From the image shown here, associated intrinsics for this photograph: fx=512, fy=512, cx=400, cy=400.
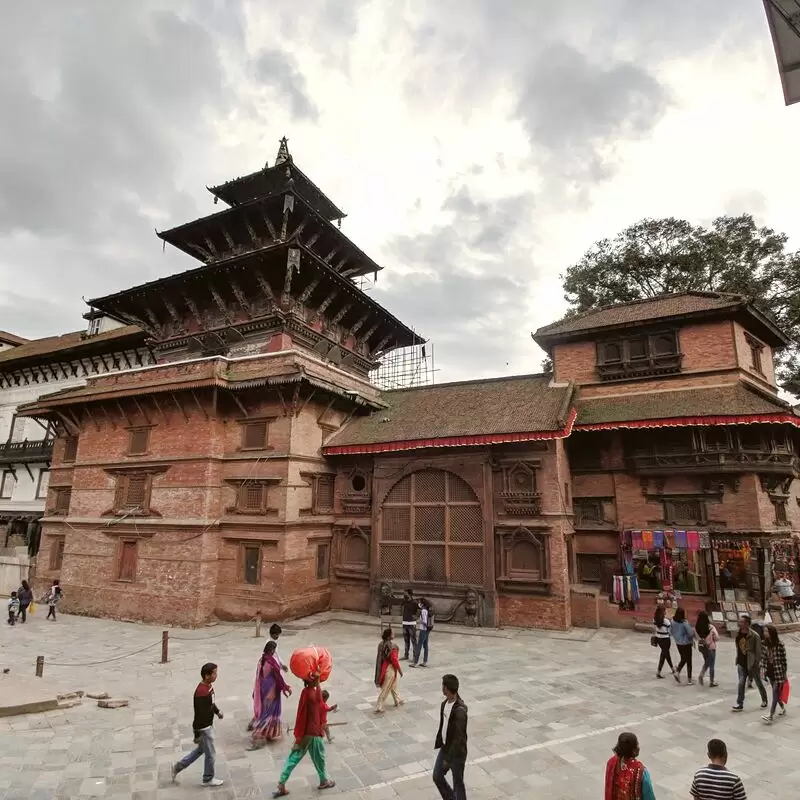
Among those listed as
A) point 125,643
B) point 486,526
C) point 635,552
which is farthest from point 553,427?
point 125,643

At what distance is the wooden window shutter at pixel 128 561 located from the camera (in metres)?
18.2

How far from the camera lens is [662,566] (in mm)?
16844

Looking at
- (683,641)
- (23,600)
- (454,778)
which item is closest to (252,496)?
(23,600)

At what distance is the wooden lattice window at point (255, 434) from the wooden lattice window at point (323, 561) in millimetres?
4128

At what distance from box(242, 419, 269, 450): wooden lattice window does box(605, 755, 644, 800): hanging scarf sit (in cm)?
1472

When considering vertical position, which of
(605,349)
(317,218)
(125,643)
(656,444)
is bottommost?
(125,643)

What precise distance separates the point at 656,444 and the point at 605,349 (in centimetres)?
435

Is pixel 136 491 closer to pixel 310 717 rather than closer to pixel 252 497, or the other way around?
pixel 252 497

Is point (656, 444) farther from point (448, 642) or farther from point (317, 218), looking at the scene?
point (317, 218)

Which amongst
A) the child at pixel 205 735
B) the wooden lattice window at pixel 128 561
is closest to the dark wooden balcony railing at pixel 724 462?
the child at pixel 205 735

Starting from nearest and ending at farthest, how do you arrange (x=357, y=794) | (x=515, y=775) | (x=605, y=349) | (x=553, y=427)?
(x=357, y=794) < (x=515, y=775) < (x=553, y=427) < (x=605, y=349)

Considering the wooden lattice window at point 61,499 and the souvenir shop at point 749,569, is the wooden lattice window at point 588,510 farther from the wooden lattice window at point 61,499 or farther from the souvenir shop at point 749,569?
the wooden lattice window at point 61,499

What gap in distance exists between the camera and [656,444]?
57.4 ft

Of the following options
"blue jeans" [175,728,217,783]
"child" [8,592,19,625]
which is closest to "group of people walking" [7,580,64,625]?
"child" [8,592,19,625]
